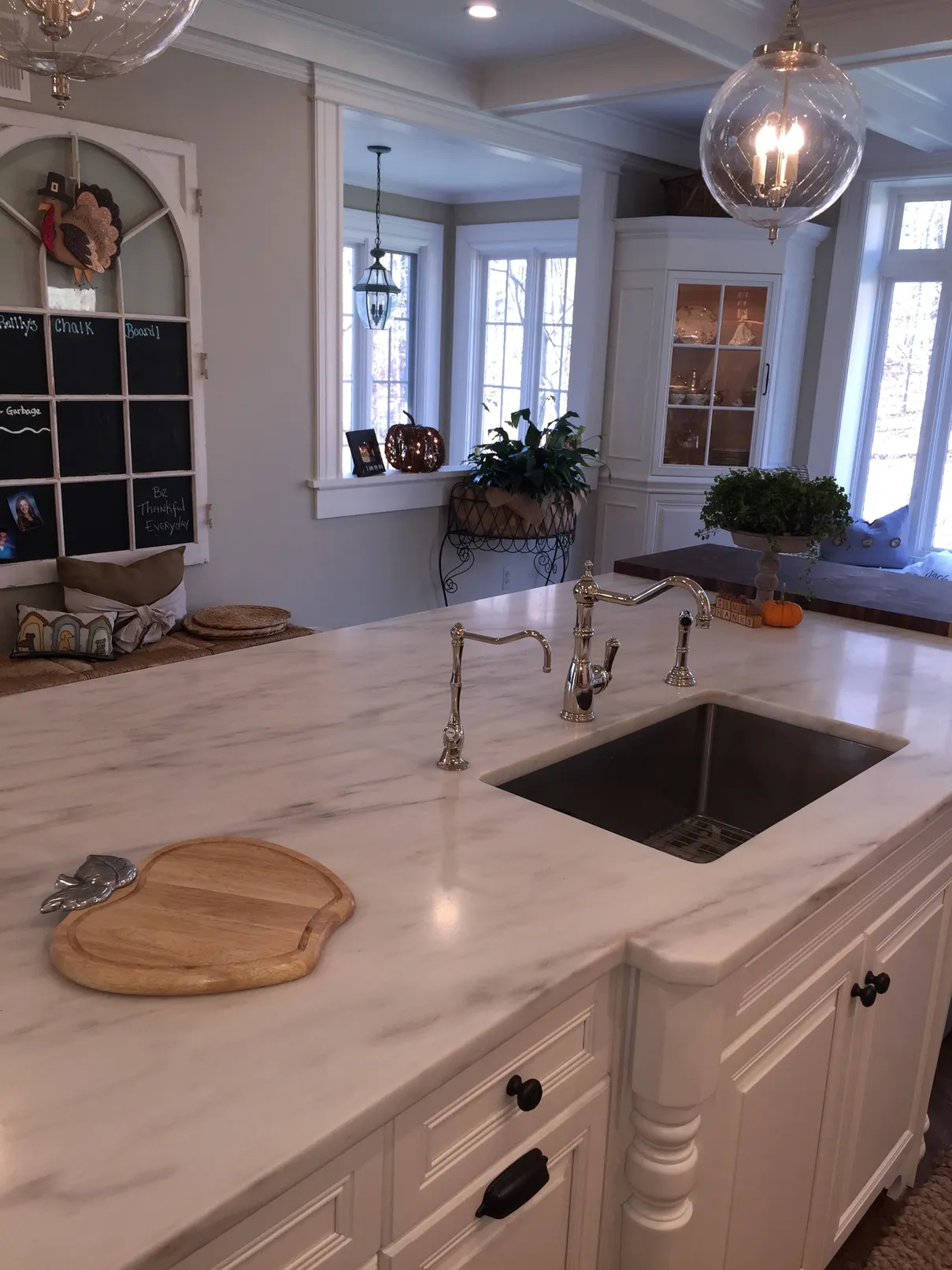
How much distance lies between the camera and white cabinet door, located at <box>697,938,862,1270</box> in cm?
126

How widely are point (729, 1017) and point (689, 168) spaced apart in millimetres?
5129

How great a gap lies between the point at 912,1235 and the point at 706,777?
0.86 metres

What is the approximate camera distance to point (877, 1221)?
1.86 m

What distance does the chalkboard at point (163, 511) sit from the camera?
3492 millimetres

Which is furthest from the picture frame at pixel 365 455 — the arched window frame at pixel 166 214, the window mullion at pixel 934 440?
the window mullion at pixel 934 440

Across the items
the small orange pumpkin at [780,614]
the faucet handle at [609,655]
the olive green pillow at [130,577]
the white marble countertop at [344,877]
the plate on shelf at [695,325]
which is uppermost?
the plate on shelf at [695,325]

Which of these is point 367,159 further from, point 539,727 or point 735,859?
point 735,859

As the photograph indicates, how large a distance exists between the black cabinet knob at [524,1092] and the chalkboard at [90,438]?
9.11 ft

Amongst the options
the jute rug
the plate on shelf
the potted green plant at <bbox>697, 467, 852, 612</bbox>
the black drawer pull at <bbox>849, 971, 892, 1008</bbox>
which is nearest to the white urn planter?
the potted green plant at <bbox>697, 467, 852, 612</bbox>

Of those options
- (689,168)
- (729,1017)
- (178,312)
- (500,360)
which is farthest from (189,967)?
(500,360)

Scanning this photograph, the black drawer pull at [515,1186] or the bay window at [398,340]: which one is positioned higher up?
the bay window at [398,340]

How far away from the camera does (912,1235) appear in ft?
6.01

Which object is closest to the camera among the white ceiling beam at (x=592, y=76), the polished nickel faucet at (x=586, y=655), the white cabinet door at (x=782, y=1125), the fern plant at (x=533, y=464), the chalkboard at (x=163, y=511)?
the white cabinet door at (x=782, y=1125)

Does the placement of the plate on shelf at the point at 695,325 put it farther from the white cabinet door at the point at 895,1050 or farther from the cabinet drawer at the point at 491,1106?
the cabinet drawer at the point at 491,1106
